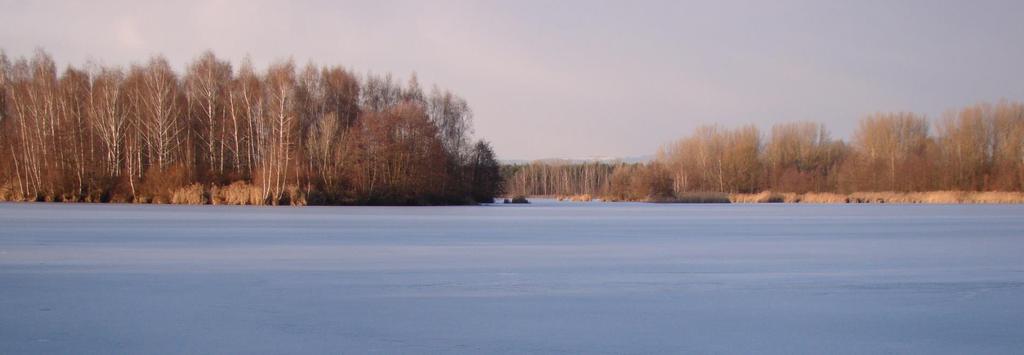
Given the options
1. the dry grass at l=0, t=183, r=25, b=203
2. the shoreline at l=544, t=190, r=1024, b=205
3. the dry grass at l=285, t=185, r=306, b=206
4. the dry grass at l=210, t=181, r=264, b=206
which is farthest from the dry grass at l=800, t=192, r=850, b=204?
the dry grass at l=0, t=183, r=25, b=203

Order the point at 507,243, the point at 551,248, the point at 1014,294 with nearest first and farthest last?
the point at 1014,294, the point at 551,248, the point at 507,243

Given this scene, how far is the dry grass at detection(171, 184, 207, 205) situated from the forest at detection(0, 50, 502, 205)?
0.13 feet

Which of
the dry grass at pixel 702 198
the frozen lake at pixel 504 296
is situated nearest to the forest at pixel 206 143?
the dry grass at pixel 702 198

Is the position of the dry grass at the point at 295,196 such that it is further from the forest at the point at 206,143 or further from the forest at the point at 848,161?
the forest at the point at 848,161

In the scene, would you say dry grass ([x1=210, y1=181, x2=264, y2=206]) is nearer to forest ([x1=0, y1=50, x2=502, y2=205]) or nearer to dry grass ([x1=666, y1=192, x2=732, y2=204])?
forest ([x1=0, y1=50, x2=502, y2=205])

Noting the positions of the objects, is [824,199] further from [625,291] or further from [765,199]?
[625,291]

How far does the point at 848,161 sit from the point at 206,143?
1402 inches

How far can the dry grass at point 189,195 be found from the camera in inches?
1267

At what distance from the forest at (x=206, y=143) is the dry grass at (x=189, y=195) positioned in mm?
38

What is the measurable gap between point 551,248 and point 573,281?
368 cm

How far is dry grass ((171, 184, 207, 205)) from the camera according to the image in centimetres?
3219

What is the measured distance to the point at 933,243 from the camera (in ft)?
39.6

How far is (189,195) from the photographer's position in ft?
106

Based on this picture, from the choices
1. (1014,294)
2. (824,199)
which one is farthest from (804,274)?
(824,199)
